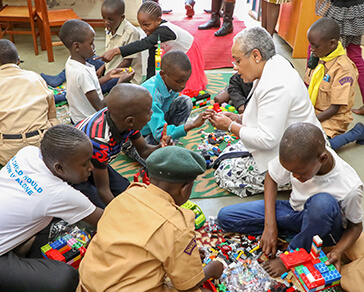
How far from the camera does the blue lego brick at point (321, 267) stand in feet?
6.14

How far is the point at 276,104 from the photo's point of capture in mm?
2324

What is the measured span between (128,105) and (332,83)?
73.5 inches

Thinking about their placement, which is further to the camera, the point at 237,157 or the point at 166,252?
the point at 237,157

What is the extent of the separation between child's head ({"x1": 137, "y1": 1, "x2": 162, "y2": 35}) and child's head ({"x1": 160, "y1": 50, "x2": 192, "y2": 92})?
1017mm

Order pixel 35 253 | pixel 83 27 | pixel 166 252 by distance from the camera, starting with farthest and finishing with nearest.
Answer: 1. pixel 83 27
2. pixel 35 253
3. pixel 166 252

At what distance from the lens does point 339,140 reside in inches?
124

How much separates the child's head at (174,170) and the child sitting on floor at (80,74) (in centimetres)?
158

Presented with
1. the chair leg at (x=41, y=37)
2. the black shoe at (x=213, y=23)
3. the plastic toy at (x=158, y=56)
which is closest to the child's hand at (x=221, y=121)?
the plastic toy at (x=158, y=56)

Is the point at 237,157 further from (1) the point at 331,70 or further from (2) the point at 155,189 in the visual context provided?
(2) the point at 155,189

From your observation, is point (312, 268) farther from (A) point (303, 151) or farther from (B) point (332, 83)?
(B) point (332, 83)

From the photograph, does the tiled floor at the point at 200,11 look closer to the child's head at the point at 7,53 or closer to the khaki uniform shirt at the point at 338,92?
the khaki uniform shirt at the point at 338,92

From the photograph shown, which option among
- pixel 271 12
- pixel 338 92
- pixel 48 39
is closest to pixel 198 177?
pixel 338 92

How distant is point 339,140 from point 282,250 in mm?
1324

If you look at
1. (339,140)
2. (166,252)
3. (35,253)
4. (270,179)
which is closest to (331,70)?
(339,140)
